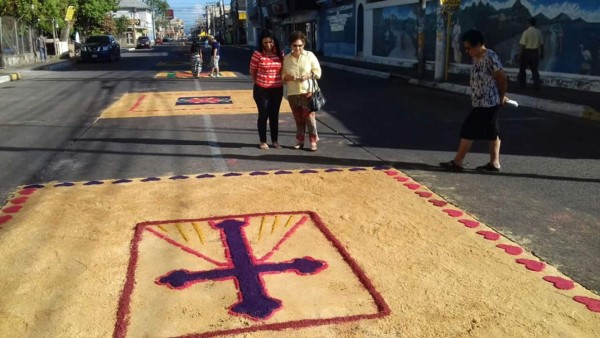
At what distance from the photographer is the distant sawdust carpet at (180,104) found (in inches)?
460

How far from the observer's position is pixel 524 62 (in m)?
13.7

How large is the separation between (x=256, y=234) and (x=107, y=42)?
113 ft

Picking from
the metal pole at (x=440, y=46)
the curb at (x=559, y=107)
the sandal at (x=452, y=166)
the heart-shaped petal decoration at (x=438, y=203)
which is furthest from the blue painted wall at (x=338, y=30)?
the heart-shaped petal decoration at (x=438, y=203)

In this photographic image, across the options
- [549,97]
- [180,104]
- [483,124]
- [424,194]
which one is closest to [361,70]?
[549,97]

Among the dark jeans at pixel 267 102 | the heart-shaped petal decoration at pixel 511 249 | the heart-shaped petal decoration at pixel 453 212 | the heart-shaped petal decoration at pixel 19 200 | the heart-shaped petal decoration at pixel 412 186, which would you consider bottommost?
the heart-shaped petal decoration at pixel 511 249

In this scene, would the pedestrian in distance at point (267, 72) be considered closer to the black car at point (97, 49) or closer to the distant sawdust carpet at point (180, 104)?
the distant sawdust carpet at point (180, 104)

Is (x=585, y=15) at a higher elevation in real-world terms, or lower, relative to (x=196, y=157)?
higher

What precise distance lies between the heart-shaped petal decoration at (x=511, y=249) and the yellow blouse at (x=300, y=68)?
3790 millimetres

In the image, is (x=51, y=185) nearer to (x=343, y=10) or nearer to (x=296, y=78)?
(x=296, y=78)

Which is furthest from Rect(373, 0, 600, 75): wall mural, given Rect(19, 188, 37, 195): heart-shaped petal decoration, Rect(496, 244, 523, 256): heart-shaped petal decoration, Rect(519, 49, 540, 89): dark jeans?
Rect(19, 188, 37, 195): heart-shaped petal decoration

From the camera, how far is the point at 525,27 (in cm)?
1639

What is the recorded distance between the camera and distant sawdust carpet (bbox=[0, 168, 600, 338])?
10.1 feet

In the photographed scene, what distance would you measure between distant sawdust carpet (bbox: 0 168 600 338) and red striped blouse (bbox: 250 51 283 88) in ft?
7.43

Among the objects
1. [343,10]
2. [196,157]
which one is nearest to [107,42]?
[343,10]
